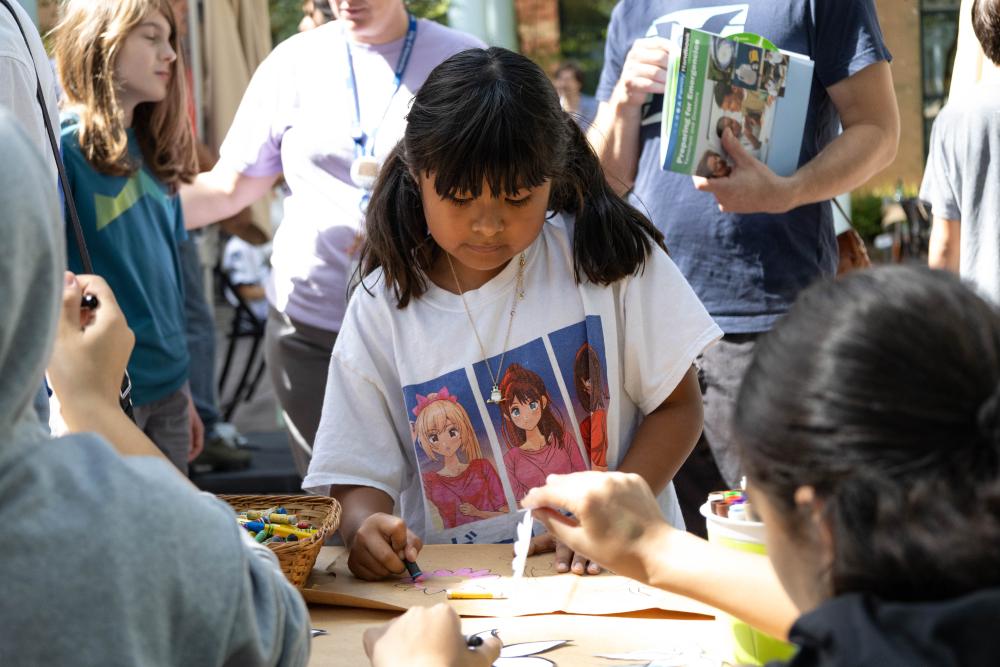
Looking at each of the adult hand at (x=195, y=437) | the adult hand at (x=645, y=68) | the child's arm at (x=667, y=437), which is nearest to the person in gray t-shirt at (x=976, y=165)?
the adult hand at (x=645, y=68)

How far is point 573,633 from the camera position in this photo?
154 cm

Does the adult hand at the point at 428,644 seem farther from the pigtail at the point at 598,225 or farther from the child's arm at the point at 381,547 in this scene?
the pigtail at the point at 598,225

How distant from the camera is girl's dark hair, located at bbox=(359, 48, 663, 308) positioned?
1.85 meters

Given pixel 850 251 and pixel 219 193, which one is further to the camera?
pixel 219 193

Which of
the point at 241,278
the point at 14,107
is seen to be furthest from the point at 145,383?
the point at 241,278

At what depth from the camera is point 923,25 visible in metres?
9.09

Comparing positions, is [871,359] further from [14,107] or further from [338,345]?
[14,107]

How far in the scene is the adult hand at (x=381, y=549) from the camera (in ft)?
5.78

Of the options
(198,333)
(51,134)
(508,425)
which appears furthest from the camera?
(198,333)

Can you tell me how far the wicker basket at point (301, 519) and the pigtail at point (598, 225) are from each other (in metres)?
0.59

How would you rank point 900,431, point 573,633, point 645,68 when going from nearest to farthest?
point 900,431 < point 573,633 < point 645,68

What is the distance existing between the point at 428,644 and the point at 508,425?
0.73 meters

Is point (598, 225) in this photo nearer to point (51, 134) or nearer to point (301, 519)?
point (301, 519)

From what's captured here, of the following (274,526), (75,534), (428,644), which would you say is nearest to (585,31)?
(274,526)
